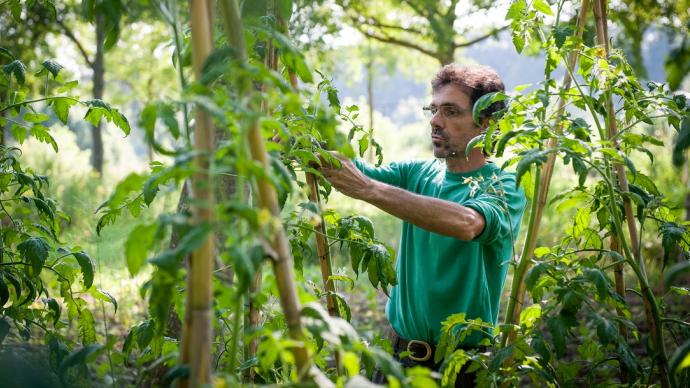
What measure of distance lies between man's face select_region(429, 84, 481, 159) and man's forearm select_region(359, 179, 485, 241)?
54 cm

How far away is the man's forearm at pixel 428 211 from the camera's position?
227cm

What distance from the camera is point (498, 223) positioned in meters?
2.41

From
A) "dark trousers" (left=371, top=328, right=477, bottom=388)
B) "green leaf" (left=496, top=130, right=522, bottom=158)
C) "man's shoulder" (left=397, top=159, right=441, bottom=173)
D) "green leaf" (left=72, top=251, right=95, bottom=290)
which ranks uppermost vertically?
"man's shoulder" (left=397, top=159, right=441, bottom=173)

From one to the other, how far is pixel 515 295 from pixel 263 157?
116 cm

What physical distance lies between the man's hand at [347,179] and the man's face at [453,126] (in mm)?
641

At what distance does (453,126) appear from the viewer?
9.25ft

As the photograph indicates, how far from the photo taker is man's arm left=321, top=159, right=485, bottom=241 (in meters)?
2.26

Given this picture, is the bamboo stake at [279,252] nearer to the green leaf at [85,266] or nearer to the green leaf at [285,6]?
the green leaf at [285,6]

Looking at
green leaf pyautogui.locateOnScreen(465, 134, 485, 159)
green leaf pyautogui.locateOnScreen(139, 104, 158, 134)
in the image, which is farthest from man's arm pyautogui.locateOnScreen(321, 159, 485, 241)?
green leaf pyautogui.locateOnScreen(139, 104, 158, 134)

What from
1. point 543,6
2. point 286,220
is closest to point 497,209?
point 543,6

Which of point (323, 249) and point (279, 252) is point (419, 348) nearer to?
point (323, 249)

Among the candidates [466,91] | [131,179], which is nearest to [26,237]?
[131,179]

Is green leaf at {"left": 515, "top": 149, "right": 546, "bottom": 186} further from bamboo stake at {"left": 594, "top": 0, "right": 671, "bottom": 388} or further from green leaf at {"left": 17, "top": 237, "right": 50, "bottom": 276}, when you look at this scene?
green leaf at {"left": 17, "top": 237, "right": 50, "bottom": 276}

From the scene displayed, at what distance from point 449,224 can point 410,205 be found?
15cm
